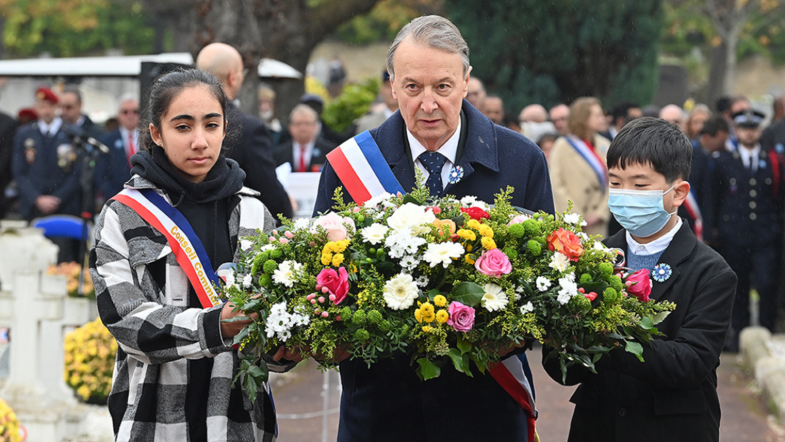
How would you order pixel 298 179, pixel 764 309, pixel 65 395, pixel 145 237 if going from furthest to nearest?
pixel 764 309, pixel 298 179, pixel 65 395, pixel 145 237

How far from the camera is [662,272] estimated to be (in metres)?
3.14

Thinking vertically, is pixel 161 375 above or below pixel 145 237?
below

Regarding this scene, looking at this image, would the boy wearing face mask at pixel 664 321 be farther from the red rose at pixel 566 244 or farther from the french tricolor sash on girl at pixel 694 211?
the french tricolor sash on girl at pixel 694 211

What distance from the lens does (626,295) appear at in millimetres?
2688

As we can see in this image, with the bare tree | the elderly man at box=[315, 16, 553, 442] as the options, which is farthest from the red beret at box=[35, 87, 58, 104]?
the elderly man at box=[315, 16, 553, 442]

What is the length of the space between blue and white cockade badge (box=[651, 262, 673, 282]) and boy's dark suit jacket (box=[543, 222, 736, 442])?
0.02 m

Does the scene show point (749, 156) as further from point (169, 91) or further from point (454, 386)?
point (169, 91)

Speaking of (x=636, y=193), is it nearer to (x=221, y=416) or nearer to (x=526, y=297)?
(x=526, y=297)

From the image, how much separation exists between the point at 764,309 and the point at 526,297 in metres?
8.47

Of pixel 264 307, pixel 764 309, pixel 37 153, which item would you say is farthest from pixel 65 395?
pixel 764 309

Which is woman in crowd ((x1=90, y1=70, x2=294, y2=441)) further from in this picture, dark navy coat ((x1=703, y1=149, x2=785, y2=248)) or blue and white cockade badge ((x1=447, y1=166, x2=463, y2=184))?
dark navy coat ((x1=703, y1=149, x2=785, y2=248))

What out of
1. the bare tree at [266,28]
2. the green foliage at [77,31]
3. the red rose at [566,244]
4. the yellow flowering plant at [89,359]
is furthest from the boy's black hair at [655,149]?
the green foliage at [77,31]

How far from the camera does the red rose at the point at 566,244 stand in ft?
8.52

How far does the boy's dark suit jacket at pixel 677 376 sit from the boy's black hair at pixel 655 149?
0.26 metres
